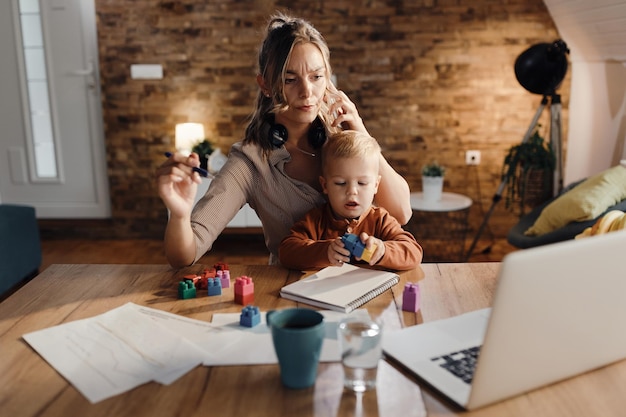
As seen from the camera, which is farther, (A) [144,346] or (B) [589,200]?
(B) [589,200]

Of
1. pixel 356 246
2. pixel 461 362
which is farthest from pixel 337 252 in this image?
pixel 461 362

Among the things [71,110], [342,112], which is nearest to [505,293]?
[342,112]

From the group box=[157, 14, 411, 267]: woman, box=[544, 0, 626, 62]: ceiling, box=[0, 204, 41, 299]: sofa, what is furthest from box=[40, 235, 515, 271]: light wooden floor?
box=[157, 14, 411, 267]: woman

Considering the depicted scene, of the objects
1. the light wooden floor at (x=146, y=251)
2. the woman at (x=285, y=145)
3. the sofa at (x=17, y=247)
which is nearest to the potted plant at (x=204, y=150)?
the light wooden floor at (x=146, y=251)

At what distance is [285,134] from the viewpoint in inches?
64.9

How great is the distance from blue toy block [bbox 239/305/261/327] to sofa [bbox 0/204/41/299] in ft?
7.76

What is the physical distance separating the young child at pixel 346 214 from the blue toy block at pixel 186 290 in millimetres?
250

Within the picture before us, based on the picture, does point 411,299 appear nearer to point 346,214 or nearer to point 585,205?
point 346,214

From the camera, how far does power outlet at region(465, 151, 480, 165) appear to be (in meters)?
4.09

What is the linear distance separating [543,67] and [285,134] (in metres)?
2.39

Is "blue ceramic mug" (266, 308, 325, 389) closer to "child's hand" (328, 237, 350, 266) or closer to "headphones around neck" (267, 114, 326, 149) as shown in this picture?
"child's hand" (328, 237, 350, 266)

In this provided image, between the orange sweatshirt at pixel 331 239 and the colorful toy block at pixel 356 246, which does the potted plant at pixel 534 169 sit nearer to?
the orange sweatshirt at pixel 331 239

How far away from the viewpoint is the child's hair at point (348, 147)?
1.45 meters

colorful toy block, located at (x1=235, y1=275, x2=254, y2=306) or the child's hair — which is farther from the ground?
the child's hair
